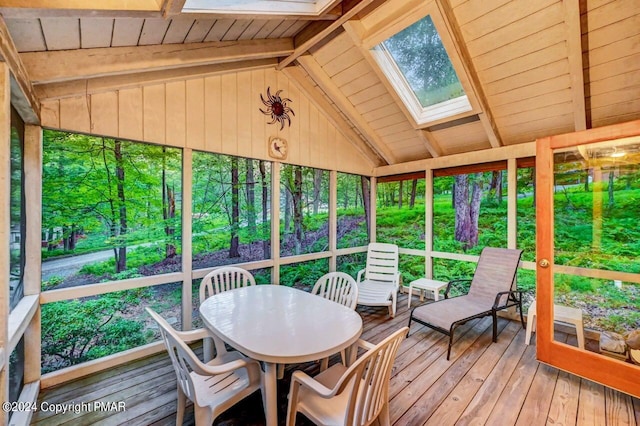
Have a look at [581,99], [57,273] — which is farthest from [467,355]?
[57,273]

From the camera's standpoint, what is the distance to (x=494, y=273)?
3.33 metres

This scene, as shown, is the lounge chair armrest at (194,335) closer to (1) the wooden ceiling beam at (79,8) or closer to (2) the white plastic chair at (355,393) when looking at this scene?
(2) the white plastic chair at (355,393)

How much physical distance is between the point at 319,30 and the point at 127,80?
6.27 ft

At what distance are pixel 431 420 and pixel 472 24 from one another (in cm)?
333

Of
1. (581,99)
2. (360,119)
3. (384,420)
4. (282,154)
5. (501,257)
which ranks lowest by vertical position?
(384,420)

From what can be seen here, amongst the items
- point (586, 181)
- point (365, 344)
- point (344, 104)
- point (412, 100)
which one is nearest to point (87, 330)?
point (365, 344)

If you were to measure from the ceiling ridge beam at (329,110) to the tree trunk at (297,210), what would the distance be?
1.03 metres

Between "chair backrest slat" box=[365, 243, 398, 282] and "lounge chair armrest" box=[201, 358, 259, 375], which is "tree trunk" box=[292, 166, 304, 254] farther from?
"lounge chair armrest" box=[201, 358, 259, 375]

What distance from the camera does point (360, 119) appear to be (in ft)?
13.3

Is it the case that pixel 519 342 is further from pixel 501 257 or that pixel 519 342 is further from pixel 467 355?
pixel 501 257

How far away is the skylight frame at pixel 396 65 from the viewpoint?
238cm

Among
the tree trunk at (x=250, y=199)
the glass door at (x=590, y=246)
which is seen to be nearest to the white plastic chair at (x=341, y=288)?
the tree trunk at (x=250, y=199)

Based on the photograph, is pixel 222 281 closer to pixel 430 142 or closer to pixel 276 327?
pixel 276 327

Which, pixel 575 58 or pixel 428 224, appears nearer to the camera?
pixel 575 58
